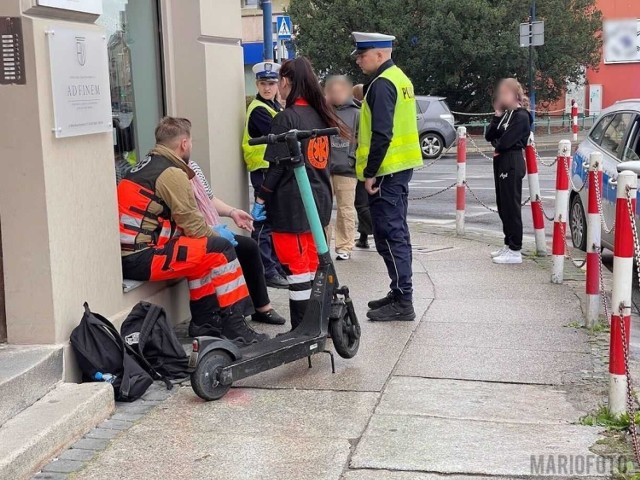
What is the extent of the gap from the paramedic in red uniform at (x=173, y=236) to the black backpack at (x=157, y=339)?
0.48 meters

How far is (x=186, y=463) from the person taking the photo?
173 inches

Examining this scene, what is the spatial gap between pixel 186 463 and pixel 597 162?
13.2ft

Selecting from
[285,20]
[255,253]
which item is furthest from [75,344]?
[285,20]

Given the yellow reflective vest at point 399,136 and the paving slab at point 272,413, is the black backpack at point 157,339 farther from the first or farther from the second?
the yellow reflective vest at point 399,136

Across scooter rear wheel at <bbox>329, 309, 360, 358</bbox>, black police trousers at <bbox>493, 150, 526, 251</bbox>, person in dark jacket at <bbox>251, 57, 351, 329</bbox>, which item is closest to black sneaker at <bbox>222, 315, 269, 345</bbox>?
person in dark jacket at <bbox>251, 57, 351, 329</bbox>

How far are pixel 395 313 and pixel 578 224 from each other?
4393 millimetres

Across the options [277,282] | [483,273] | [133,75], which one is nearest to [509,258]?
[483,273]

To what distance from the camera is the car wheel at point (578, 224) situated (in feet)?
34.9

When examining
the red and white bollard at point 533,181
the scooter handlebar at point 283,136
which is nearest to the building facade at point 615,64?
the red and white bollard at point 533,181

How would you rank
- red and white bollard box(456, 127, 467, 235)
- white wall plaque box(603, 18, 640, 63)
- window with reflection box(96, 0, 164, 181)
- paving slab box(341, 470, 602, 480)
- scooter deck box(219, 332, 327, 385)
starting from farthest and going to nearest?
white wall plaque box(603, 18, 640, 63), red and white bollard box(456, 127, 467, 235), window with reflection box(96, 0, 164, 181), scooter deck box(219, 332, 327, 385), paving slab box(341, 470, 602, 480)

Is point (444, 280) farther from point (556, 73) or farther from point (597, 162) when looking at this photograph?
point (556, 73)

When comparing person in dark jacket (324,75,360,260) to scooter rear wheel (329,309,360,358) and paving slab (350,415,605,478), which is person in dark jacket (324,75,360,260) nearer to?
scooter rear wheel (329,309,360,358)

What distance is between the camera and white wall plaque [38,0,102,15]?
505 centimetres

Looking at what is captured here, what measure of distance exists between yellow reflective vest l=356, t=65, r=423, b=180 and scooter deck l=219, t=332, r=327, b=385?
1.69 meters
